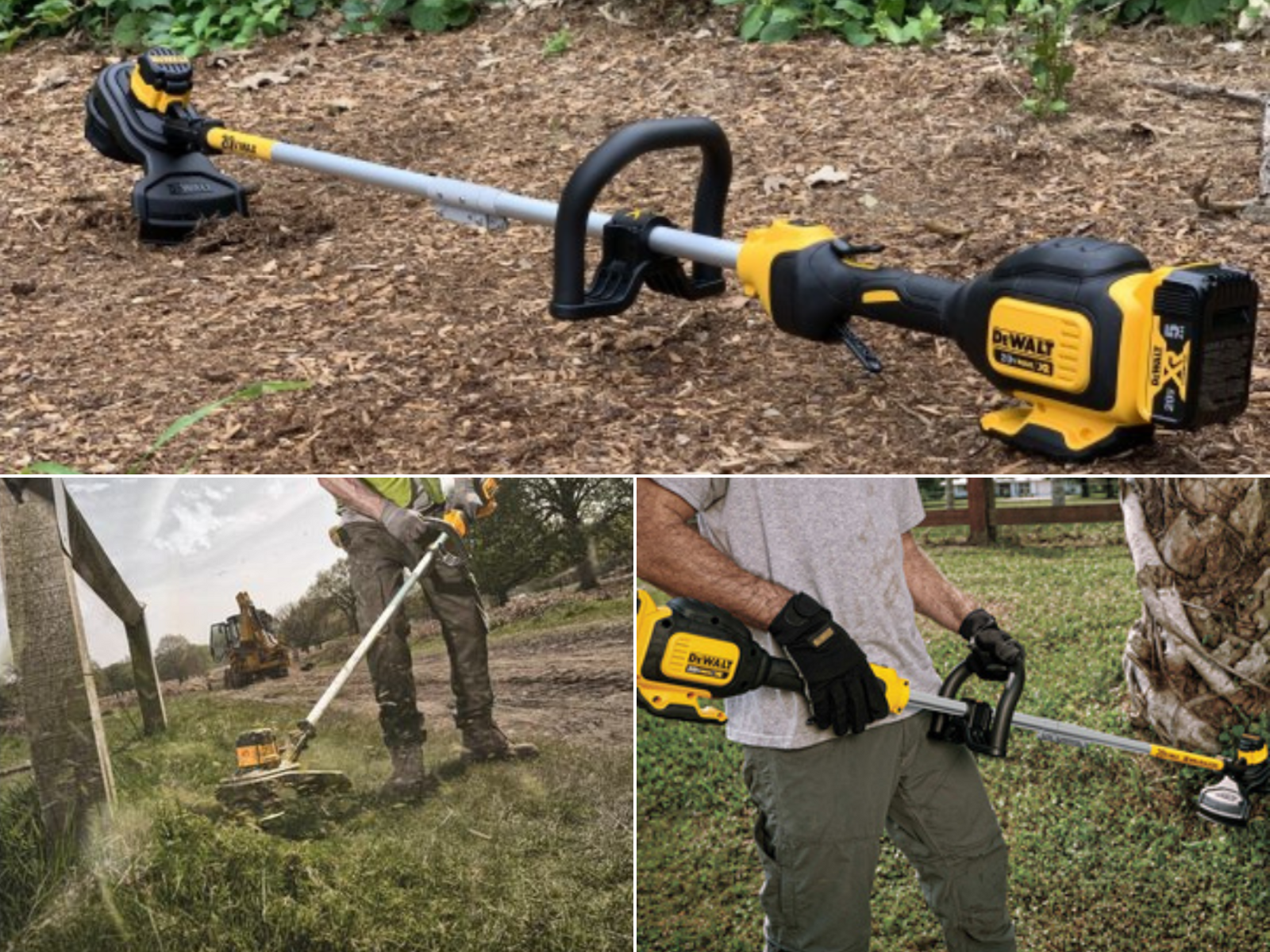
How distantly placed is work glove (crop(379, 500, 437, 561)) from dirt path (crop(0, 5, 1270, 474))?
82cm

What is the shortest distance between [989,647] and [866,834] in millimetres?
505

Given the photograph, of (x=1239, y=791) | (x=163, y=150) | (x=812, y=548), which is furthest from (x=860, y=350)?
(x=163, y=150)

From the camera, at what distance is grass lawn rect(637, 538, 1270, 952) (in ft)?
11.5

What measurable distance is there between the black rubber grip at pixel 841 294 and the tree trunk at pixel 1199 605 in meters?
0.82

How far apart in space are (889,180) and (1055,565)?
2.99 metres

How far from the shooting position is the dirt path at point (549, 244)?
452cm

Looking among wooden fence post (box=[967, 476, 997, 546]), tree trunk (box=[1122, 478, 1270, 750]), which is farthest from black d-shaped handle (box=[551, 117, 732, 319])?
tree trunk (box=[1122, 478, 1270, 750])

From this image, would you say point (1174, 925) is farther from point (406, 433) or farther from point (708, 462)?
point (406, 433)

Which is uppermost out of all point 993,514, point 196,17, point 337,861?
point 196,17

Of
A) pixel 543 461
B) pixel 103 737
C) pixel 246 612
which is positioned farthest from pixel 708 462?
pixel 103 737

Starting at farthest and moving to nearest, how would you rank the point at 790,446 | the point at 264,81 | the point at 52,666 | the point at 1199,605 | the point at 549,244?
the point at 264,81 < the point at 549,244 < the point at 790,446 < the point at 1199,605 < the point at 52,666

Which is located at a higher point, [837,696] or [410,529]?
[410,529]

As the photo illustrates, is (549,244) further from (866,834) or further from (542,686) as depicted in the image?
(866,834)

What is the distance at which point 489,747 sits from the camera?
3479mm
